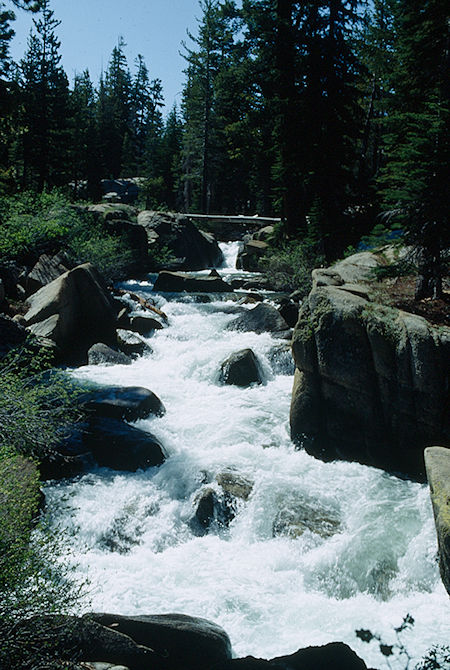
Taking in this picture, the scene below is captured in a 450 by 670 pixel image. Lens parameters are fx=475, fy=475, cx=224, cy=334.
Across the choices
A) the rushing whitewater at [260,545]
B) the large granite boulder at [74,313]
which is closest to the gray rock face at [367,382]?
the rushing whitewater at [260,545]

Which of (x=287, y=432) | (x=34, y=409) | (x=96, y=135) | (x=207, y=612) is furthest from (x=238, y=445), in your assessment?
(x=96, y=135)

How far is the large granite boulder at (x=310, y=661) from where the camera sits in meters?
5.29

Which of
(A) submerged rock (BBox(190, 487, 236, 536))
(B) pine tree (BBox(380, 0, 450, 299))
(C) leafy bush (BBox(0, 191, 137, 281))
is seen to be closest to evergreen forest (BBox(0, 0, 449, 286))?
(B) pine tree (BBox(380, 0, 450, 299))

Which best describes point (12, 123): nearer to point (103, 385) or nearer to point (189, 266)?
point (189, 266)

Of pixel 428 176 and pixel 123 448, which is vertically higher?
pixel 428 176

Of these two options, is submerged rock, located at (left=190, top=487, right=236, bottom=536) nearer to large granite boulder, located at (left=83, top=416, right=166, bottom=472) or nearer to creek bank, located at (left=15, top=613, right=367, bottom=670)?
large granite boulder, located at (left=83, top=416, right=166, bottom=472)

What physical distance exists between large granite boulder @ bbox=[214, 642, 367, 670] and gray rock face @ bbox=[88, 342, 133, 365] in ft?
31.6

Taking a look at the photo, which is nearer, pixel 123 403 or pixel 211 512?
pixel 211 512

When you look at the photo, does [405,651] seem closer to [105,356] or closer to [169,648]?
[169,648]

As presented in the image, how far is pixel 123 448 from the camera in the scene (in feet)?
30.9

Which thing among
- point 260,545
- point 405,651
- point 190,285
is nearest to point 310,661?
point 405,651

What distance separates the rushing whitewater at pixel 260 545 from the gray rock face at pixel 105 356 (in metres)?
3.67

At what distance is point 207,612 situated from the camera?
6.17 meters

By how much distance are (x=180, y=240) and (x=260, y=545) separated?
73.5ft
